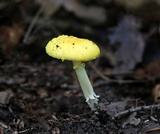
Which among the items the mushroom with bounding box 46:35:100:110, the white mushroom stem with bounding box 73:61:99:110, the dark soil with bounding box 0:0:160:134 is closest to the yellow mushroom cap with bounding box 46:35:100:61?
the mushroom with bounding box 46:35:100:110

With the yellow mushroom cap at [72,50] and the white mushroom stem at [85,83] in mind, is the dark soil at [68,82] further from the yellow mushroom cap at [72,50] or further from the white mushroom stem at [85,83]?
the yellow mushroom cap at [72,50]

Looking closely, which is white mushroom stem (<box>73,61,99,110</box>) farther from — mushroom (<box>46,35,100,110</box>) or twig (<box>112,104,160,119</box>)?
twig (<box>112,104,160,119</box>)

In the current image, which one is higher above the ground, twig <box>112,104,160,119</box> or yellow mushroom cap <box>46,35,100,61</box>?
yellow mushroom cap <box>46,35,100,61</box>

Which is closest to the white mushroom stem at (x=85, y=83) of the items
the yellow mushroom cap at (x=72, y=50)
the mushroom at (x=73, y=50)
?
the mushroom at (x=73, y=50)

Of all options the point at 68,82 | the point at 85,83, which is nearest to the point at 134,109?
the point at 85,83

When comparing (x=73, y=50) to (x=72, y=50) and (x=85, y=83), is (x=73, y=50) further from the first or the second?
(x=85, y=83)
